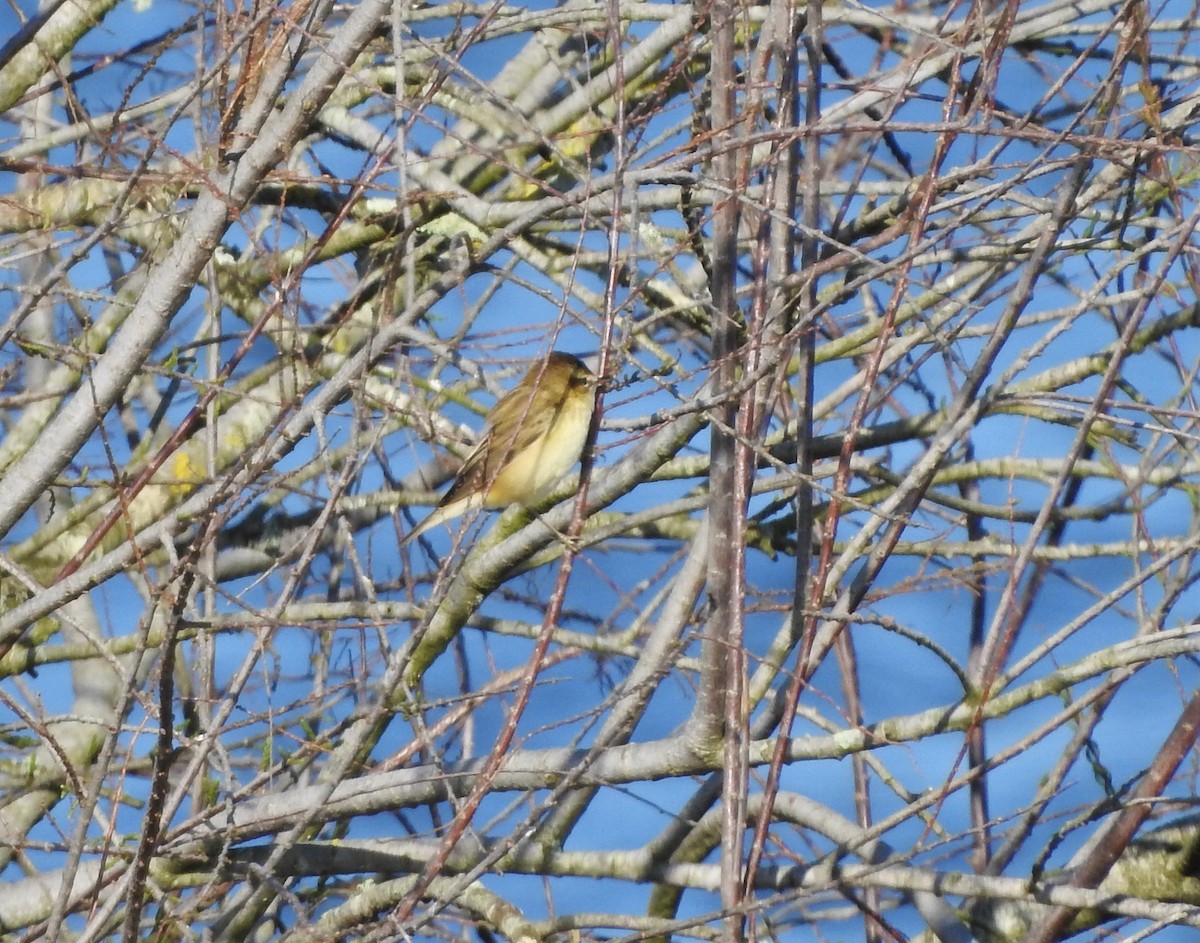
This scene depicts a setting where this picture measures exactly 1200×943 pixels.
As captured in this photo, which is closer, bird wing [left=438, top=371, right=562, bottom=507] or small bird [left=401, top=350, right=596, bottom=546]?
bird wing [left=438, top=371, right=562, bottom=507]

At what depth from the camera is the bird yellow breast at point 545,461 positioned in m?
4.61

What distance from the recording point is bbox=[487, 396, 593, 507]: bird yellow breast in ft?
15.1

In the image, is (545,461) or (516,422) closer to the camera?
(516,422)

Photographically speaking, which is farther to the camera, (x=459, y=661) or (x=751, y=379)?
(x=459, y=661)

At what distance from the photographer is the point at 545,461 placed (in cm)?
464

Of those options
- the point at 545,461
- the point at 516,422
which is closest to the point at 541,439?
the point at 545,461

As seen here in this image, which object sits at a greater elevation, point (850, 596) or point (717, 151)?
point (717, 151)

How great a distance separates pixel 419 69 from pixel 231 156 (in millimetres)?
1381

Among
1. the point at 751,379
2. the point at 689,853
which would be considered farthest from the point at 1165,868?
the point at 751,379

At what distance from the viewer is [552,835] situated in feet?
12.6

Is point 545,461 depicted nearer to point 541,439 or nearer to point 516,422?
point 541,439

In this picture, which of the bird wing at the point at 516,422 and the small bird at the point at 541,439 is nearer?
the bird wing at the point at 516,422

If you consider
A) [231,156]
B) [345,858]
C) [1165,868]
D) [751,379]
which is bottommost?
[1165,868]

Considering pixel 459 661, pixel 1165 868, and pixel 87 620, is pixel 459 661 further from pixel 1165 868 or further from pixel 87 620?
pixel 1165 868
